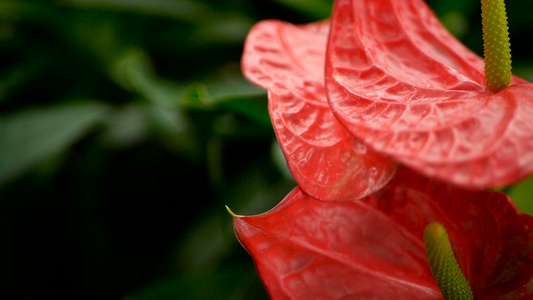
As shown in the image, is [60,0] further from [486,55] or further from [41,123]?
[486,55]

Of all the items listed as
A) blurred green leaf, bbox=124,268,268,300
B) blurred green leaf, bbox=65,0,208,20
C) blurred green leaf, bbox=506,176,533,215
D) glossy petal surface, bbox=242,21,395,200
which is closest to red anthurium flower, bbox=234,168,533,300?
glossy petal surface, bbox=242,21,395,200

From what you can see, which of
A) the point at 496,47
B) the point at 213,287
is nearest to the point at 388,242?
the point at 496,47

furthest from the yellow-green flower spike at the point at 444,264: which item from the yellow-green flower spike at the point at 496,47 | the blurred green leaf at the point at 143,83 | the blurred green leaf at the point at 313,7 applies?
the blurred green leaf at the point at 313,7

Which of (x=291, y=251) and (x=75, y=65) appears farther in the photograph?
(x=75, y=65)

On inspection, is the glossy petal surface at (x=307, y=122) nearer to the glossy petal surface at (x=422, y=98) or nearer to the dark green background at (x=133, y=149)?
the glossy petal surface at (x=422, y=98)

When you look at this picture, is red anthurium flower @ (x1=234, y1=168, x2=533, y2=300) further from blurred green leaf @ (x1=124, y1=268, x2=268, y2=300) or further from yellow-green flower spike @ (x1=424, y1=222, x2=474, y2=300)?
blurred green leaf @ (x1=124, y1=268, x2=268, y2=300)

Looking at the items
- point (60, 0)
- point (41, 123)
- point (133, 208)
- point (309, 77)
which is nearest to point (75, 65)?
point (60, 0)
